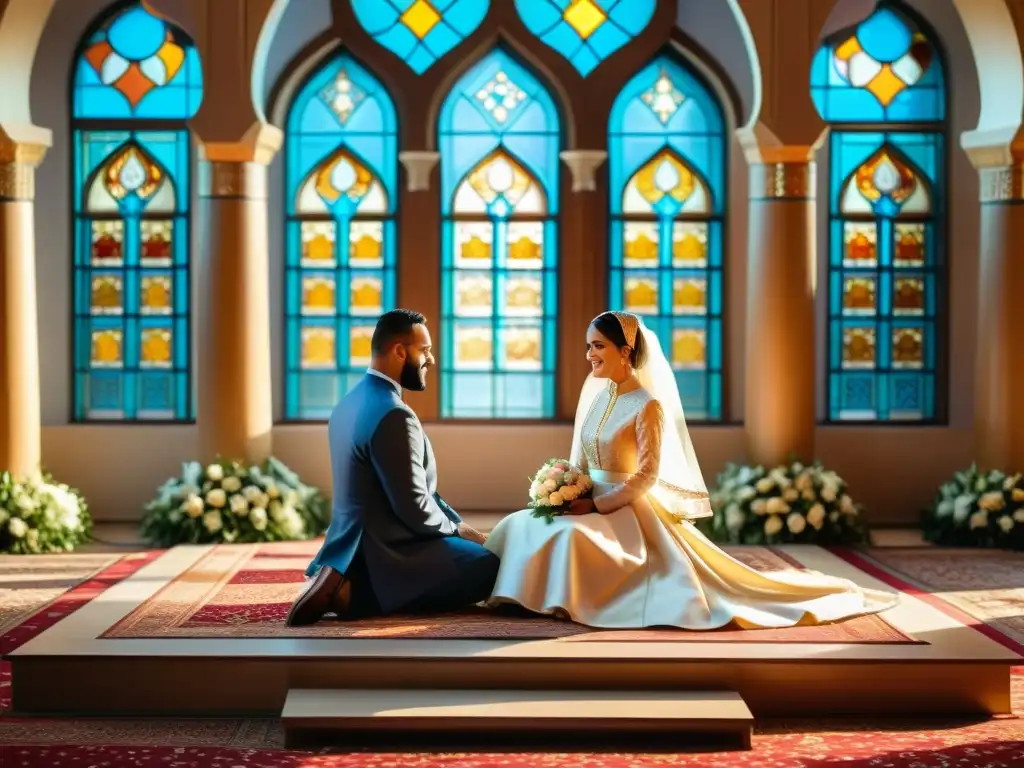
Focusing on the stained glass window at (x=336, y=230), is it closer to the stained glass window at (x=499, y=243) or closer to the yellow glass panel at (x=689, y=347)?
the stained glass window at (x=499, y=243)

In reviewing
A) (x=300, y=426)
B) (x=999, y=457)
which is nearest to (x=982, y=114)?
(x=999, y=457)

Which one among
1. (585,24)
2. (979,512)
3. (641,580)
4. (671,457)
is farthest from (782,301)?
(641,580)

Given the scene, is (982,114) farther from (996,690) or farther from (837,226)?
(996,690)

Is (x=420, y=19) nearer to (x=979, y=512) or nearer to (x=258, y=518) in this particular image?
(x=258, y=518)

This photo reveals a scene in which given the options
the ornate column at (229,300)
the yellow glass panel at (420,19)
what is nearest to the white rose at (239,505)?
the ornate column at (229,300)

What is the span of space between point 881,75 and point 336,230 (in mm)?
4802

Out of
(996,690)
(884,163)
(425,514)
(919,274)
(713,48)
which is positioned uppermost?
(713,48)

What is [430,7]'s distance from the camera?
12.5 m

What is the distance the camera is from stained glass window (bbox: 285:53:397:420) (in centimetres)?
1256

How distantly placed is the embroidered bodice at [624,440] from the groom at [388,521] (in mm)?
754

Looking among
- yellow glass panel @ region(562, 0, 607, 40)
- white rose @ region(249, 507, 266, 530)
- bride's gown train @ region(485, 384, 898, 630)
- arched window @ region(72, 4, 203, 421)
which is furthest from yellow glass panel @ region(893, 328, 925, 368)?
arched window @ region(72, 4, 203, 421)

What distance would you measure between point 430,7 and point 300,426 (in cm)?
370

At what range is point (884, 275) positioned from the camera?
12.6 meters

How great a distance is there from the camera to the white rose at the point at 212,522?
10805 mm
